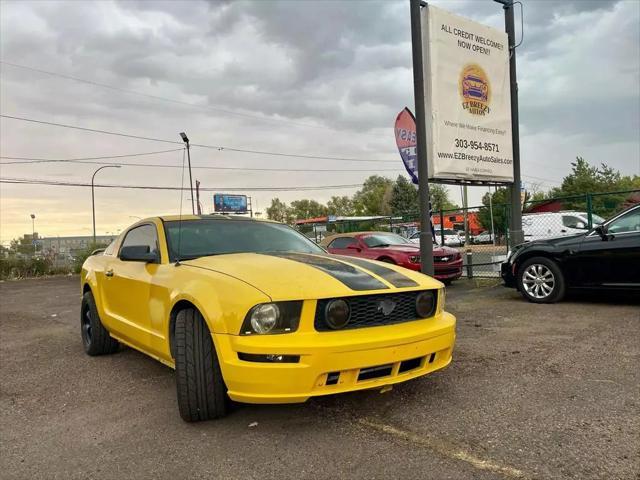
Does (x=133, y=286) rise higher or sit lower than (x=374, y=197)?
lower

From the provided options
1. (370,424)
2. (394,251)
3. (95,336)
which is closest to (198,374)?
(370,424)

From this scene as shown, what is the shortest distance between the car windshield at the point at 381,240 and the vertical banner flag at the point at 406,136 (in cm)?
229

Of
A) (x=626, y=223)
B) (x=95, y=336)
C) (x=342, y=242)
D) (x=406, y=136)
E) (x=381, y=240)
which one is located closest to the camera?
(x=95, y=336)

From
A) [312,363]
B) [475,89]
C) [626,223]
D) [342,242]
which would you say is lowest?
[312,363]

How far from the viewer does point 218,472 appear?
267 cm

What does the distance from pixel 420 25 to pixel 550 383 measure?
600 centimetres

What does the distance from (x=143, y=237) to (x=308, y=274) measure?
218cm

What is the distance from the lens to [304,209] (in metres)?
125

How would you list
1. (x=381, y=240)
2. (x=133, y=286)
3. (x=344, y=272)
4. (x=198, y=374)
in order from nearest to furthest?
(x=198, y=374) < (x=344, y=272) < (x=133, y=286) < (x=381, y=240)

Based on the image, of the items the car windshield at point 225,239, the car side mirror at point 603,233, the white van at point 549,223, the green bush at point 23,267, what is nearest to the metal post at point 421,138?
the car side mirror at point 603,233

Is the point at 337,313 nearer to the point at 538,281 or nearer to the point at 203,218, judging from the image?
the point at 203,218

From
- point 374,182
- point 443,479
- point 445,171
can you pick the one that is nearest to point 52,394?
point 443,479

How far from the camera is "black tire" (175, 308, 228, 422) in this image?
3139mm

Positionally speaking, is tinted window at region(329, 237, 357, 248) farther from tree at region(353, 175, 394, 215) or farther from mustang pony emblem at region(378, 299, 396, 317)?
tree at region(353, 175, 394, 215)
